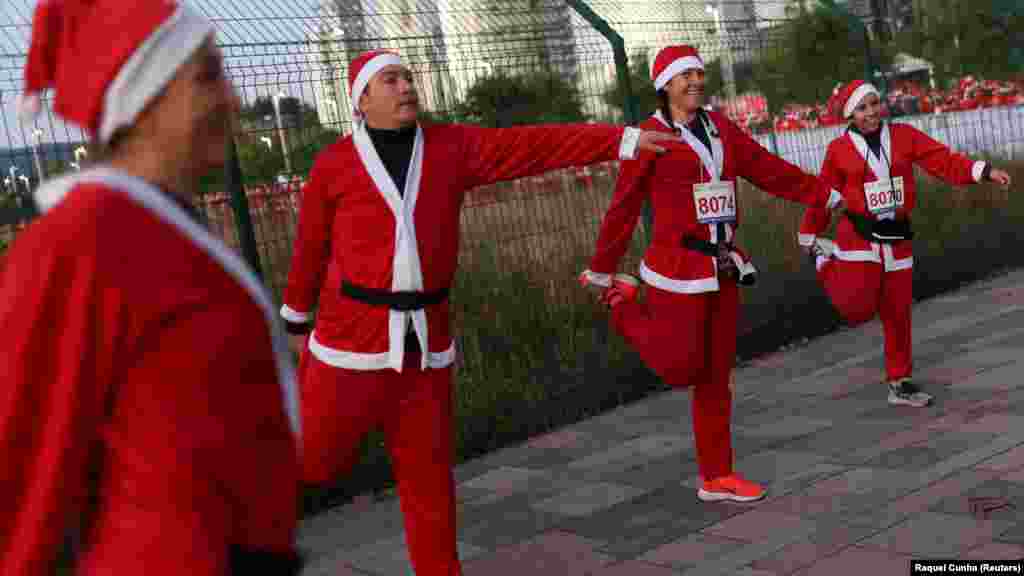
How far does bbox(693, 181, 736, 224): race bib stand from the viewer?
563 centimetres

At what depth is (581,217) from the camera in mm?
8641

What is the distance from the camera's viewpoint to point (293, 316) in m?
4.92

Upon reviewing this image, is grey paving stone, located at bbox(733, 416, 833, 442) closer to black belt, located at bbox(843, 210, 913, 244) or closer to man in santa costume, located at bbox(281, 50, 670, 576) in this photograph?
black belt, located at bbox(843, 210, 913, 244)

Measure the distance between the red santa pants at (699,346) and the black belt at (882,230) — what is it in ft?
5.97

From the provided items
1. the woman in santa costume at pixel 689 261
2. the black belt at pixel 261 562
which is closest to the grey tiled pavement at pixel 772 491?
the woman in santa costume at pixel 689 261

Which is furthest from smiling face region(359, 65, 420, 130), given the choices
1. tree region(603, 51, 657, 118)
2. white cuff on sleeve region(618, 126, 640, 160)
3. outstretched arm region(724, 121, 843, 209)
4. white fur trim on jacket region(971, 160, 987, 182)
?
white fur trim on jacket region(971, 160, 987, 182)

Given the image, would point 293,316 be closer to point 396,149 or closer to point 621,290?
point 396,149

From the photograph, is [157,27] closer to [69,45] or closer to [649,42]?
[69,45]

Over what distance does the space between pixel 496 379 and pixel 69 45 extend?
5.74m

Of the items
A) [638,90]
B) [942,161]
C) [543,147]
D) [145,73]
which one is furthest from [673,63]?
[638,90]

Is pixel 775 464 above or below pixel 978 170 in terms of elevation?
below

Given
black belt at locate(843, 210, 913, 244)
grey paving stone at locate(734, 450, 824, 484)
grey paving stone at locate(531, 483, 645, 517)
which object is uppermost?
A: black belt at locate(843, 210, 913, 244)

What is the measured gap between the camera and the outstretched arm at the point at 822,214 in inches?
281

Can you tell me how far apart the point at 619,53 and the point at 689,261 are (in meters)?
3.66
